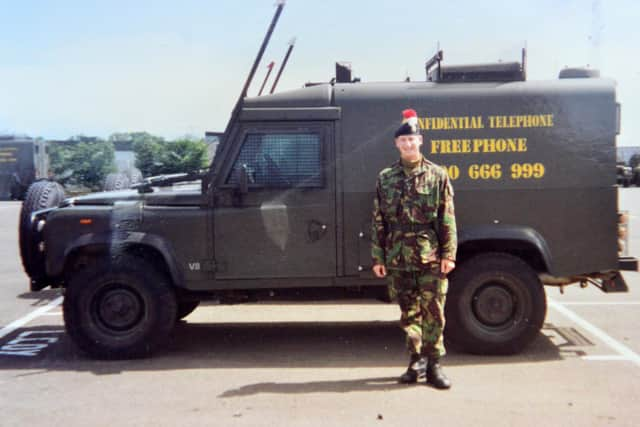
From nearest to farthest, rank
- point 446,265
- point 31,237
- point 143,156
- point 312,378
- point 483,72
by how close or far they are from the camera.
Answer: point 446,265, point 312,378, point 483,72, point 31,237, point 143,156

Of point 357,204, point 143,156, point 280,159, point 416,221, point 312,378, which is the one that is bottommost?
point 312,378

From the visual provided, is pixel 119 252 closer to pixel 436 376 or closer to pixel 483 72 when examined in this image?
pixel 436 376

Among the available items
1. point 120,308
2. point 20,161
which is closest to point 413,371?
point 120,308

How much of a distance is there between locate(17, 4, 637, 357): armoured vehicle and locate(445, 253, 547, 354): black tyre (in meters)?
0.01

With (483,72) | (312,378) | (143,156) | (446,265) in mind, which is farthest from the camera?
(143,156)

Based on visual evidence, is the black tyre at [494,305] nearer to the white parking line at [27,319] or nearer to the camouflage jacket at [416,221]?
the camouflage jacket at [416,221]

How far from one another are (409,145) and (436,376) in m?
1.79

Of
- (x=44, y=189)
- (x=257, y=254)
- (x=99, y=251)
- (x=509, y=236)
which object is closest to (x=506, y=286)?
(x=509, y=236)

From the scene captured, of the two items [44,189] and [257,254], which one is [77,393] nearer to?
[257,254]

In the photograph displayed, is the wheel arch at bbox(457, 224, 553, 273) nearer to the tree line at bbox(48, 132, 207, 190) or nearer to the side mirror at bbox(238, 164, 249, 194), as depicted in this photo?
the side mirror at bbox(238, 164, 249, 194)

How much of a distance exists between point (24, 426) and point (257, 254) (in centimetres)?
236

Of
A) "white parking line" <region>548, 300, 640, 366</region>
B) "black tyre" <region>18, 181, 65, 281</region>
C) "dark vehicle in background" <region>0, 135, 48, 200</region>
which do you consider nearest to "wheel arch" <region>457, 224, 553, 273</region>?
"white parking line" <region>548, 300, 640, 366</region>

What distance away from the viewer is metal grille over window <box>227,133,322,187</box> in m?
6.34

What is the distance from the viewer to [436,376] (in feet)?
18.1
